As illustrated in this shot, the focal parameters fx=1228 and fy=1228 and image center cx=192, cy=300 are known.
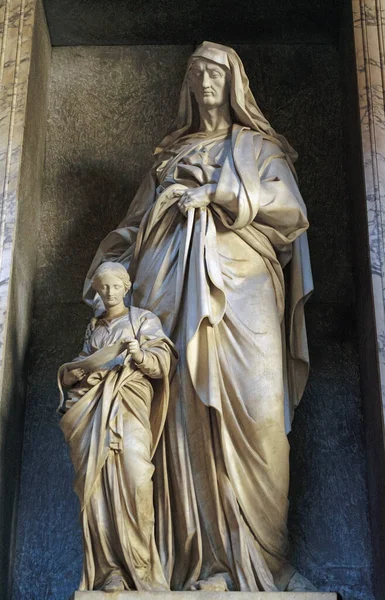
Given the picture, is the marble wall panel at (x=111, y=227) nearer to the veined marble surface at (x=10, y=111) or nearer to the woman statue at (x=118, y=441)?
the veined marble surface at (x=10, y=111)

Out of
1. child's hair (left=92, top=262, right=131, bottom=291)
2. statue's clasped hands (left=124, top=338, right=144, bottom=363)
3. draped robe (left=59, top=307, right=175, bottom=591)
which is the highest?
child's hair (left=92, top=262, right=131, bottom=291)

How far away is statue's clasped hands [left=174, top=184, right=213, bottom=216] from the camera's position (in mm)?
6113

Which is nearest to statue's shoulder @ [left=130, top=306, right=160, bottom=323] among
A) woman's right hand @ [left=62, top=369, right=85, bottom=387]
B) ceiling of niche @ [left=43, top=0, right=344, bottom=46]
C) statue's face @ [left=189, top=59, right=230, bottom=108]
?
woman's right hand @ [left=62, top=369, right=85, bottom=387]

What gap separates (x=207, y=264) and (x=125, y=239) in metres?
0.73

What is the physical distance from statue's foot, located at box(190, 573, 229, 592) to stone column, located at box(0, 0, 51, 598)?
111cm

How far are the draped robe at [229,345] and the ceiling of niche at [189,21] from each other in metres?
1.21

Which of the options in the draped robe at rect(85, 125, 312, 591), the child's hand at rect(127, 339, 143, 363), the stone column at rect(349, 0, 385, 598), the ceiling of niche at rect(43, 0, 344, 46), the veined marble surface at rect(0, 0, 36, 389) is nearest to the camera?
the child's hand at rect(127, 339, 143, 363)

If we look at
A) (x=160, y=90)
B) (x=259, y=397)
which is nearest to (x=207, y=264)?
(x=259, y=397)

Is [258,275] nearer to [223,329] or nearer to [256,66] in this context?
[223,329]

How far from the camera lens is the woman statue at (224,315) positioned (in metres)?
5.66

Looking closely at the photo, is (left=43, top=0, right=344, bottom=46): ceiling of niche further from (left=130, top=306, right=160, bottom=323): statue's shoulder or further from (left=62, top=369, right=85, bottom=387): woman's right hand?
(left=62, top=369, right=85, bottom=387): woman's right hand

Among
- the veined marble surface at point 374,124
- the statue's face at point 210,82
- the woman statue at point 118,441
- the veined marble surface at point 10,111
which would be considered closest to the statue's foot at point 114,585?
the woman statue at point 118,441

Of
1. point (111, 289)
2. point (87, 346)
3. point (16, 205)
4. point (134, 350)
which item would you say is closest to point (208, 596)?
point (134, 350)

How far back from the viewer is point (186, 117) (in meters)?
6.76
